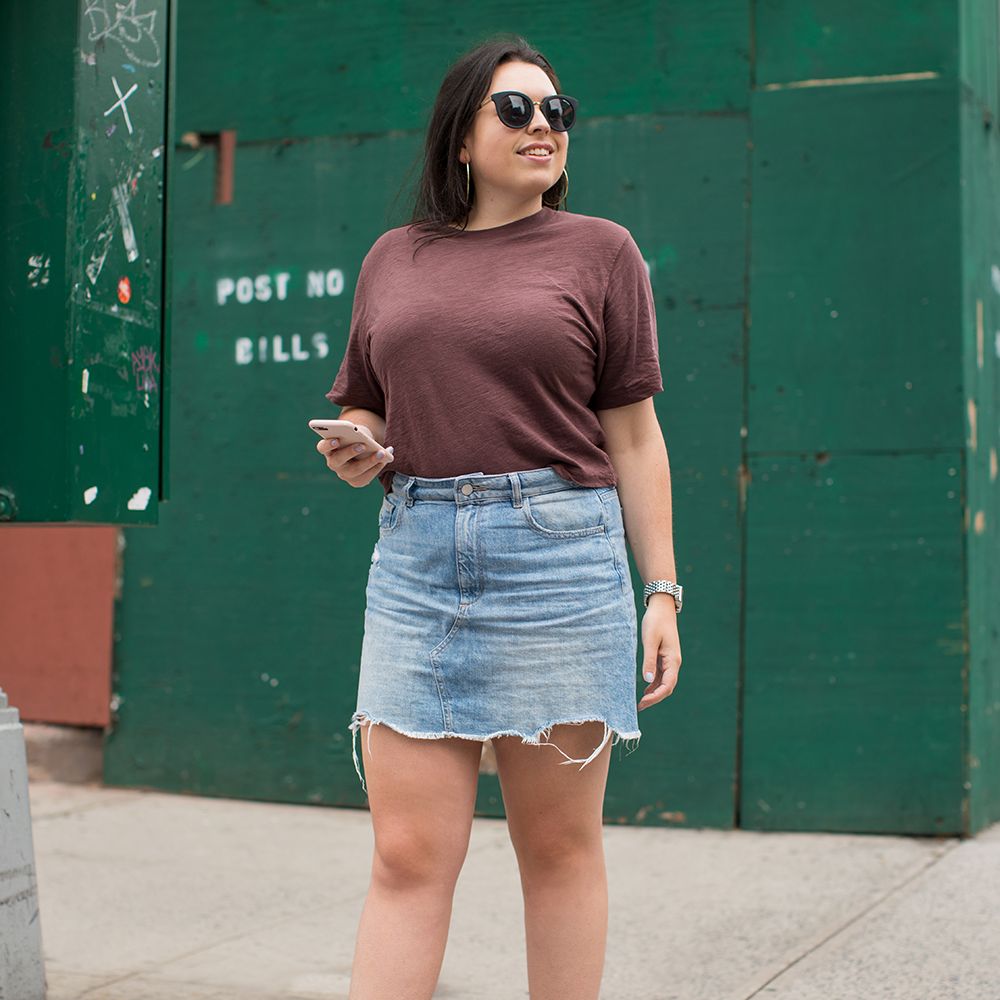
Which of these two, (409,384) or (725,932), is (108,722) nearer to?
(725,932)

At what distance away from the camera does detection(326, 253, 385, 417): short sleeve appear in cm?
283

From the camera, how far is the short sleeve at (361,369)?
283 centimetres

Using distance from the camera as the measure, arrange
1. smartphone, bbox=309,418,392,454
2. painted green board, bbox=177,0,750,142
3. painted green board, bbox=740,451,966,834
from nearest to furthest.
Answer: smartphone, bbox=309,418,392,454, painted green board, bbox=740,451,966,834, painted green board, bbox=177,0,750,142

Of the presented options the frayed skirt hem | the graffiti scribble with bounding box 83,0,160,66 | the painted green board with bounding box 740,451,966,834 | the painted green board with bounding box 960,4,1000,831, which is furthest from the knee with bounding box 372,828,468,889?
the painted green board with bounding box 960,4,1000,831

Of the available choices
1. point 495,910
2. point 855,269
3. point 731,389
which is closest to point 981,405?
point 855,269

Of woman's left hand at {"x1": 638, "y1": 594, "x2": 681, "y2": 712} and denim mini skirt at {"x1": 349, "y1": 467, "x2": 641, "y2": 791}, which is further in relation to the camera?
woman's left hand at {"x1": 638, "y1": 594, "x2": 681, "y2": 712}

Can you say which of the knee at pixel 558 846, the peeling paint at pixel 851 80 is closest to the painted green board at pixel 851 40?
the peeling paint at pixel 851 80

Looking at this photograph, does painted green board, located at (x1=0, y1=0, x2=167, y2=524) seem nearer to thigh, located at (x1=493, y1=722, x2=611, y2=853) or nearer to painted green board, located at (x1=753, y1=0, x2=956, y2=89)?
thigh, located at (x1=493, y1=722, x2=611, y2=853)

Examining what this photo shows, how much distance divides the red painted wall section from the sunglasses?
150 inches

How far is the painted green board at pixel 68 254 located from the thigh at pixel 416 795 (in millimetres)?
1094

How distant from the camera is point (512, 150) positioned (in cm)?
277

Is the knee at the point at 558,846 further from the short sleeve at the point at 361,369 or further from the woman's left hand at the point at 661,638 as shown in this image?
the short sleeve at the point at 361,369

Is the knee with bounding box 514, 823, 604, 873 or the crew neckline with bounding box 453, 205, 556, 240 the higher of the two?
the crew neckline with bounding box 453, 205, 556, 240

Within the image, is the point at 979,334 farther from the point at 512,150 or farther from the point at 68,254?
the point at 68,254
